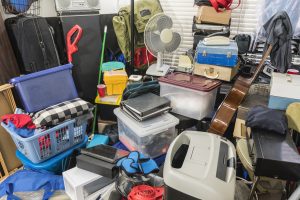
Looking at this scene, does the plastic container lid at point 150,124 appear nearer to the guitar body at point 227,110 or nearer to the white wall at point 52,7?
the guitar body at point 227,110

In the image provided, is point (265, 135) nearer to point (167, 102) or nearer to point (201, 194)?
point (201, 194)

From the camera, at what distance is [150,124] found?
5.58 feet

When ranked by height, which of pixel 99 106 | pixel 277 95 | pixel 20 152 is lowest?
pixel 20 152

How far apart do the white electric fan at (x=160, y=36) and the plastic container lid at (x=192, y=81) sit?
228mm

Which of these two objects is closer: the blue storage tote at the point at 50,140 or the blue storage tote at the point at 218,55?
the blue storage tote at the point at 50,140

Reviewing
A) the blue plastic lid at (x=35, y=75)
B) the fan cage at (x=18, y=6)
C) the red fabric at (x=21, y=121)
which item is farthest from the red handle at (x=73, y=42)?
the red fabric at (x=21, y=121)

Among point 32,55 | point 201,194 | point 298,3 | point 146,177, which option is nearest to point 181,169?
point 201,194

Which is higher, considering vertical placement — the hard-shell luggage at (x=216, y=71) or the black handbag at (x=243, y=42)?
the black handbag at (x=243, y=42)

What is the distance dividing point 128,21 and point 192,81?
1.02m

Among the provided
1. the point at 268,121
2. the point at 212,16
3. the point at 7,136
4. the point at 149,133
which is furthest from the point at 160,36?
the point at 7,136

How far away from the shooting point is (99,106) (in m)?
2.21

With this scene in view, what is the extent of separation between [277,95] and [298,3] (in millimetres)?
1056

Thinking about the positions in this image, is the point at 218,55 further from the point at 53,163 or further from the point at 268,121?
the point at 53,163

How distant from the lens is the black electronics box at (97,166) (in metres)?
1.37
